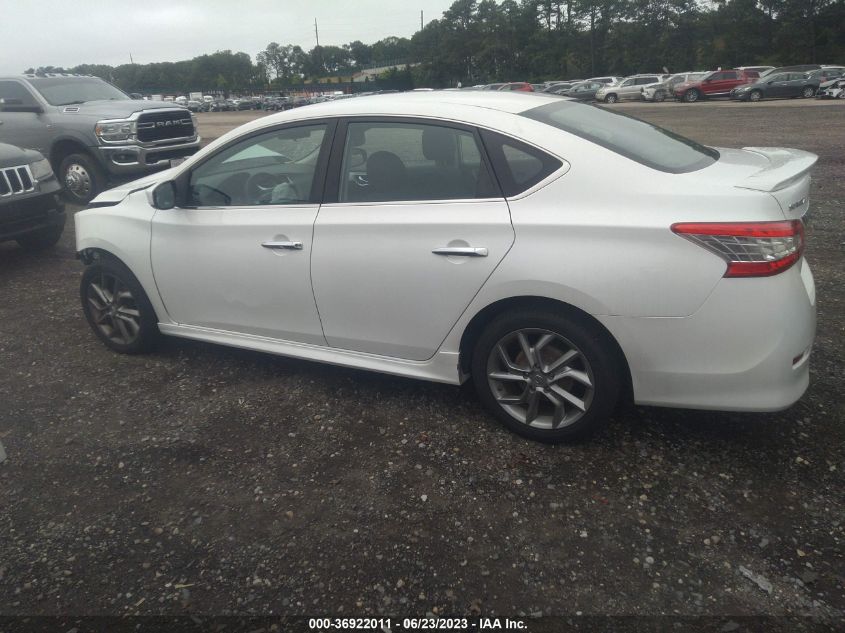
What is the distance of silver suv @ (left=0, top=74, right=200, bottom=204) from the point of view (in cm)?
943

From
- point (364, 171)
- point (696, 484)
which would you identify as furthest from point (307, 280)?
point (696, 484)

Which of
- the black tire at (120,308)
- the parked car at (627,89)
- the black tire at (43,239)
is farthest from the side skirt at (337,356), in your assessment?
the parked car at (627,89)

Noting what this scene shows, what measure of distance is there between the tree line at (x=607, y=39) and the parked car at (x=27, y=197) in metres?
40.2

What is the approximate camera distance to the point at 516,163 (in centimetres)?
305

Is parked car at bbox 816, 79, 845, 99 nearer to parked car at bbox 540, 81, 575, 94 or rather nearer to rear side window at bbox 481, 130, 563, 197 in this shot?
parked car at bbox 540, 81, 575, 94

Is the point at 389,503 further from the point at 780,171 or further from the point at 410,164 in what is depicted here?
the point at 780,171

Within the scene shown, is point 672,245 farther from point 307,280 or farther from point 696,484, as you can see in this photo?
point 307,280

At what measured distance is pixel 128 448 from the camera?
3.42m

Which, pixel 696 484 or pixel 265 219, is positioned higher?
pixel 265 219

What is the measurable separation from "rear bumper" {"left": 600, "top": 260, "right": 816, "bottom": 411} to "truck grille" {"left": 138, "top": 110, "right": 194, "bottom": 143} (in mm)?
8991

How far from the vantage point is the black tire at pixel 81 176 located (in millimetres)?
9617

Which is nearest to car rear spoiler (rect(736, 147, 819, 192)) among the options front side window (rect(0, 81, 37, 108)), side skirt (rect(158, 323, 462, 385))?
side skirt (rect(158, 323, 462, 385))

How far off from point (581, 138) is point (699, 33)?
6914 centimetres

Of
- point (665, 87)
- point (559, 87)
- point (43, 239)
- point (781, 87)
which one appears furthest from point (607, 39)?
point (43, 239)
